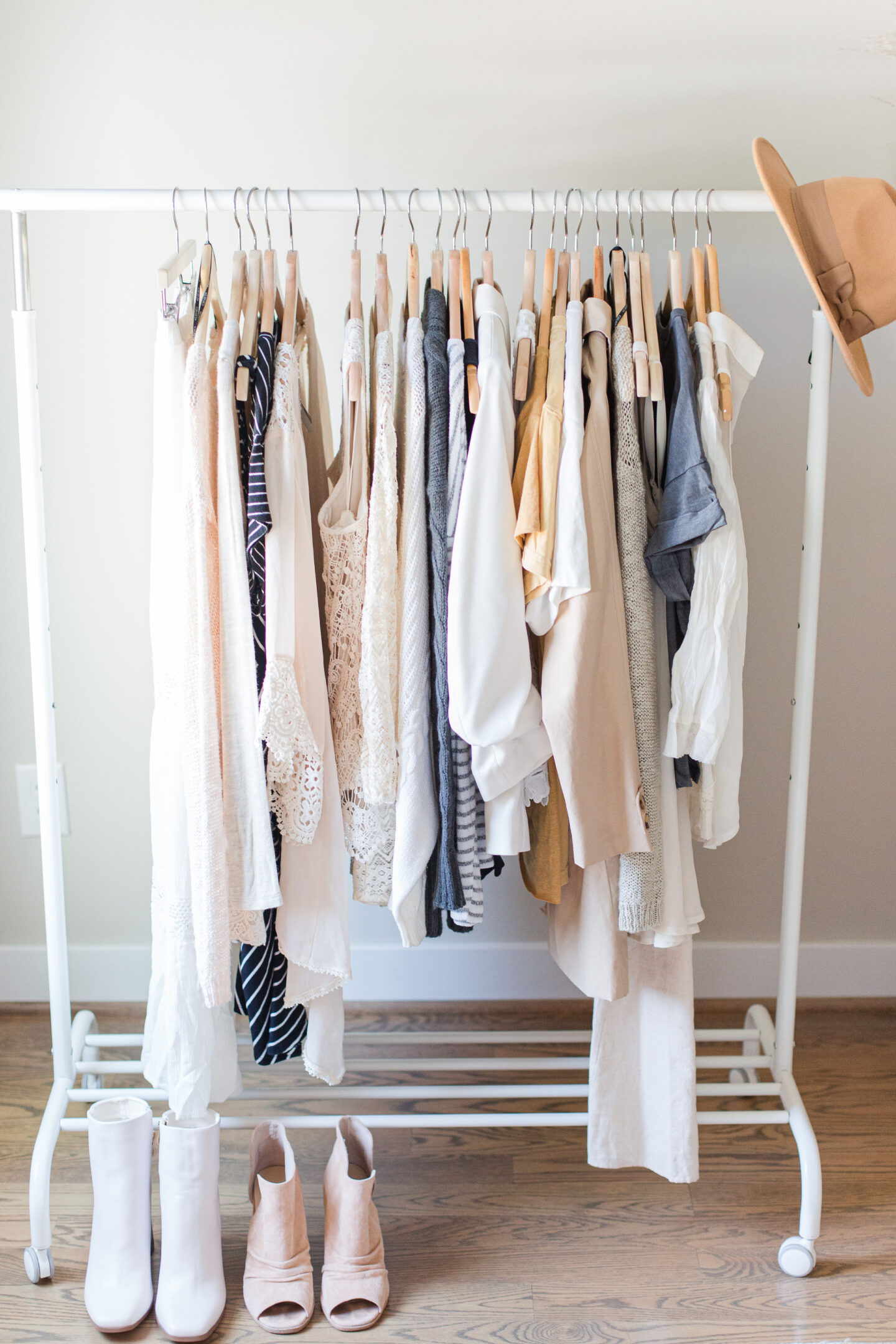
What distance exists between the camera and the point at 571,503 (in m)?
1.15

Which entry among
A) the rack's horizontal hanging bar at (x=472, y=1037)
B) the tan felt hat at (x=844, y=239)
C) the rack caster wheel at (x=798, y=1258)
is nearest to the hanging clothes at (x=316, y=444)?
the tan felt hat at (x=844, y=239)

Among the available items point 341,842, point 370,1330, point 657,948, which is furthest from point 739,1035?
point 341,842

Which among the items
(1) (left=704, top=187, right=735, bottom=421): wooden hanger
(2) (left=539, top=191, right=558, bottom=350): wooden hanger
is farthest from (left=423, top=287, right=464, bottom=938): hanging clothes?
(1) (left=704, top=187, right=735, bottom=421): wooden hanger

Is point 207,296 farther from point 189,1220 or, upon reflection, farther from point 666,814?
point 189,1220

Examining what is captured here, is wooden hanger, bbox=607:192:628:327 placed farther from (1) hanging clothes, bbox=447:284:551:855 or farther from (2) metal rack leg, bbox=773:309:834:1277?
(2) metal rack leg, bbox=773:309:834:1277

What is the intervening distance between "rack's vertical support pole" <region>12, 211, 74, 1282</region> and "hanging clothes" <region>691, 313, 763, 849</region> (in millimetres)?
884

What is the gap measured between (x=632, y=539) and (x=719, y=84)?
96 centimetres

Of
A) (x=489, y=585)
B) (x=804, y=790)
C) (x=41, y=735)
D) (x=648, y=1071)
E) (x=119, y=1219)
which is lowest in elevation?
(x=119, y=1219)

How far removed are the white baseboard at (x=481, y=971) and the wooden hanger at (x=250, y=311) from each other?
1190mm

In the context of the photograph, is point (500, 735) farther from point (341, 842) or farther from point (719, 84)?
point (719, 84)

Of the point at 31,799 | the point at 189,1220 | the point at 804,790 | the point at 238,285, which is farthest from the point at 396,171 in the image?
the point at 189,1220

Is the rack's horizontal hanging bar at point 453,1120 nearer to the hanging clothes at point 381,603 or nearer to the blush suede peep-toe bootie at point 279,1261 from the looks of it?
the blush suede peep-toe bootie at point 279,1261

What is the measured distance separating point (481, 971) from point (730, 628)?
1046mm

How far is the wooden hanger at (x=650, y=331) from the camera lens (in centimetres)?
120
